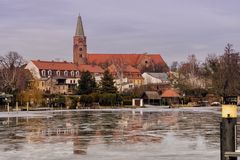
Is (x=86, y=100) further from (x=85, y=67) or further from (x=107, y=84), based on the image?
(x=85, y=67)

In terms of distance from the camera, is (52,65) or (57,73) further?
(52,65)

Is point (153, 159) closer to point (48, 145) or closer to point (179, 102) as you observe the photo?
point (48, 145)

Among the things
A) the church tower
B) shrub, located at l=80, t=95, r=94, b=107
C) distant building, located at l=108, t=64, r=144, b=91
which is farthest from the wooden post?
the church tower

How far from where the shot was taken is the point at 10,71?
9825 centimetres

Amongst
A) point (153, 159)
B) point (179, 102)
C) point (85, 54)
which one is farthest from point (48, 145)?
point (85, 54)

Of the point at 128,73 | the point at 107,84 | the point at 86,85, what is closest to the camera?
the point at 107,84

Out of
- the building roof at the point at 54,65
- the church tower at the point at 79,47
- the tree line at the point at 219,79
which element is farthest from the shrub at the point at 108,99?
the church tower at the point at 79,47

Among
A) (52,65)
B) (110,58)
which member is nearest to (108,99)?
(52,65)

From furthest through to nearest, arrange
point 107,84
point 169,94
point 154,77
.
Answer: point 154,77, point 169,94, point 107,84

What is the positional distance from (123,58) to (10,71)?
329 feet

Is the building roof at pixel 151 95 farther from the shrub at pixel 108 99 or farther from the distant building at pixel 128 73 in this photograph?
the distant building at pixel 128 73

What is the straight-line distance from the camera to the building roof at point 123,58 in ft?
628

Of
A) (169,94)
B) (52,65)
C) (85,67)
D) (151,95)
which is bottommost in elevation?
(151,95)

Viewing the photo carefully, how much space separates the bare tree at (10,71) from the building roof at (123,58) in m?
82.7
